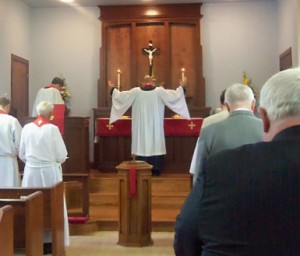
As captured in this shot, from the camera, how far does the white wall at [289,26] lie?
9148 millimetres

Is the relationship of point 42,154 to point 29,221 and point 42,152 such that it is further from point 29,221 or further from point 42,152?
point 29,221

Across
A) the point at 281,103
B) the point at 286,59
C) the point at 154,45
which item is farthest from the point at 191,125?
the point at 281,103

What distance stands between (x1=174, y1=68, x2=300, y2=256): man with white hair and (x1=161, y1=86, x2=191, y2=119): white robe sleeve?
8.13m

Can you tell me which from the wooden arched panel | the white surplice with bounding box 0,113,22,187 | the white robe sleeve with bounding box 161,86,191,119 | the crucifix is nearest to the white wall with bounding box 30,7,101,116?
the wooden arched panel

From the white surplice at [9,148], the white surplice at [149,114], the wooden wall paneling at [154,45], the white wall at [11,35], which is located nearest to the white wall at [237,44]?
the wooden wall paneling at [154,45]

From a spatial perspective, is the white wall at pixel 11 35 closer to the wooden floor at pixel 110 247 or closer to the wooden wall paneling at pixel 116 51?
the wooden wall paneling at pixel 116 51

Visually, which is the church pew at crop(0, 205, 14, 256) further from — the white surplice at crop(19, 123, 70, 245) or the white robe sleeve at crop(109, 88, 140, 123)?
the white robe sleeve at crop(109, 88, 140, 123)

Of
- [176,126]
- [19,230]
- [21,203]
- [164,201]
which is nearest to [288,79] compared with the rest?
[21,203]

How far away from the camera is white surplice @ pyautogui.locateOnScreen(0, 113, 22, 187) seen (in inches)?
249

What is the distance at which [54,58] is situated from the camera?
37.8 ft

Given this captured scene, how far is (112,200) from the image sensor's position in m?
8.43

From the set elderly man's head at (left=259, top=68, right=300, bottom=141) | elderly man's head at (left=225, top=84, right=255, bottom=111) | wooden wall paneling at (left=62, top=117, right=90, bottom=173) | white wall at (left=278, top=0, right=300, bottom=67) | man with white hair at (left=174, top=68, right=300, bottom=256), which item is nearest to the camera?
man with white hair at (left=174, top=68, right=300, bottom=256)

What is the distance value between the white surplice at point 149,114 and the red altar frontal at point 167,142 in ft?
1.09

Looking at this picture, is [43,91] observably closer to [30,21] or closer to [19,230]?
[30,21]
